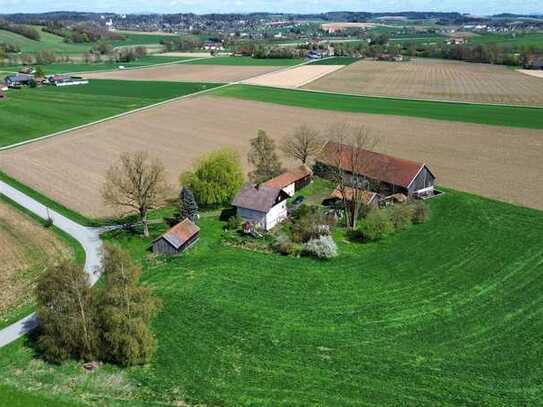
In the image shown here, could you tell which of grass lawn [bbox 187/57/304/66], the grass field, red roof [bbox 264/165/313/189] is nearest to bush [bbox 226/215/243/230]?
red roof [bbox 264/165/313/189]

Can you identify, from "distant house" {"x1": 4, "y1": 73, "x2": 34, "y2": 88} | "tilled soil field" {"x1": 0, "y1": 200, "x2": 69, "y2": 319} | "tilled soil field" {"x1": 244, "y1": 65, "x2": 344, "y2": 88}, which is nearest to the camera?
"tilled soil field" {"x1": 0, "y1": 200, "x2": 69, "y2": 319}

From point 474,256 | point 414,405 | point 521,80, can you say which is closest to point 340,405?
point 414,405

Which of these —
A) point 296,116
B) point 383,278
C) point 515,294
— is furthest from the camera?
point 296,116

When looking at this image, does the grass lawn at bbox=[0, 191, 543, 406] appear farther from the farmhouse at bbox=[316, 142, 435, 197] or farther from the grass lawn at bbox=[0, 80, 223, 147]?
the grass lawn at bbox=[0, 80, 223, 147]

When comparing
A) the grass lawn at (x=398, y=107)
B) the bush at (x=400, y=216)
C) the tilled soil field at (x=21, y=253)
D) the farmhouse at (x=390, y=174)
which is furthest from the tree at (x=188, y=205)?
the grass lawn at (x=398, y=107)

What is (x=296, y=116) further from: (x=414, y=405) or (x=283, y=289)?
(x=414, y=405)

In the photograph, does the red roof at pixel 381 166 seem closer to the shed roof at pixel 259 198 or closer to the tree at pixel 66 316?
the shed roof at pixel 259 198

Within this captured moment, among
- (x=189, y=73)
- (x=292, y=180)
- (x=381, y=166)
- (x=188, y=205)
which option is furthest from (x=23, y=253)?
(x=189, y=73)
